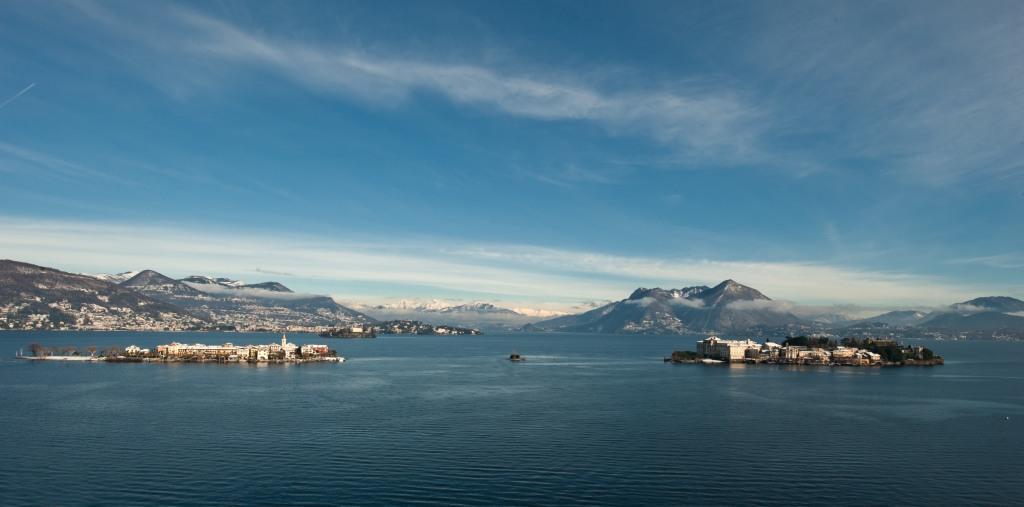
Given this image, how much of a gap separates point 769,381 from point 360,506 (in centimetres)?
8221

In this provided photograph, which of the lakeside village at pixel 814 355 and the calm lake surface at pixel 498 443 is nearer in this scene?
the calm lake surface at pixel 498 443

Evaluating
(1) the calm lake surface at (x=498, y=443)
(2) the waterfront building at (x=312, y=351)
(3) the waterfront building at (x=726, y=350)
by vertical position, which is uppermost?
(3) the waterfront building at (x=726, y=350)

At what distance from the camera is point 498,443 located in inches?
1875

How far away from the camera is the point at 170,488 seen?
116 feet

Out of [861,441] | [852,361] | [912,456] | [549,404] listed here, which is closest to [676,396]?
[549,404]

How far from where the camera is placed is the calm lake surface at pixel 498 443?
117ft

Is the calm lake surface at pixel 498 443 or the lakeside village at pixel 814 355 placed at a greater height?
the lakeside village at pixel 814 355

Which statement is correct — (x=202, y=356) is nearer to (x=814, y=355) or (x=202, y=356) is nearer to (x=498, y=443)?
(x=498, y=443)

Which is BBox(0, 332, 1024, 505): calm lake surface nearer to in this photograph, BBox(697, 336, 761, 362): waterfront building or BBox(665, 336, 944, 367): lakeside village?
BBox(665, 336, 944, 367): lakeside village

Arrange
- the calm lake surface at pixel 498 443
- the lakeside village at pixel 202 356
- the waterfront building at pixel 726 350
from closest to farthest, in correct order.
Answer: the calm lake surface at pixel 498 443 < the lakeside village at pixel 202 356 < the waterfront building at pixel 726 350

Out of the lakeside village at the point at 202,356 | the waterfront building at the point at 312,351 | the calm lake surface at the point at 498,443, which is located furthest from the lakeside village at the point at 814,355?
the lakeside village at the point at 202,356

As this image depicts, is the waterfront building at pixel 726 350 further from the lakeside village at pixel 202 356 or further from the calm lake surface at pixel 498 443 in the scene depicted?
the lakeside village at pixel 202 356

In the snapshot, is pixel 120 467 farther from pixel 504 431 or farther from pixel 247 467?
pixel 504 431

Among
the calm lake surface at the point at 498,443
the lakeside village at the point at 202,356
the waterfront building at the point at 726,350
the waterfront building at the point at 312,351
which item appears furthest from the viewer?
the waterfront building at the point at 726,350
